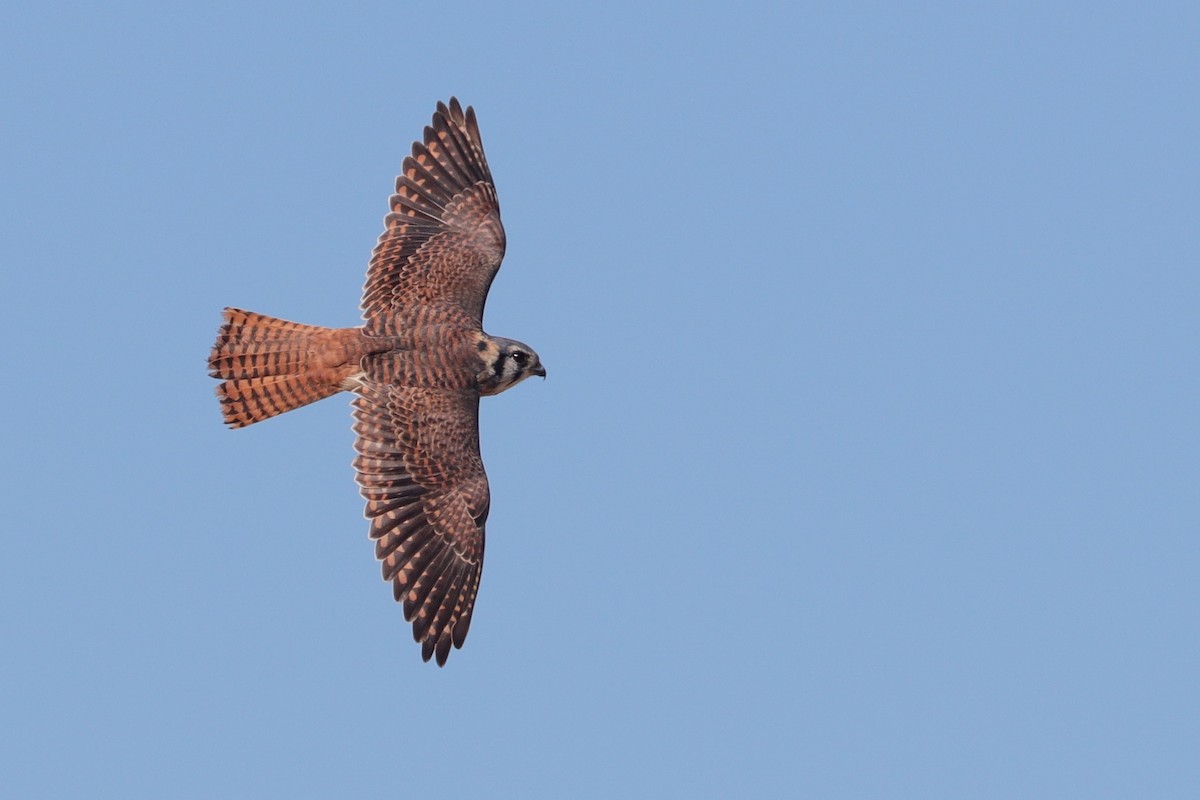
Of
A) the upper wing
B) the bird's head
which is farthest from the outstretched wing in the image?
the upper wing

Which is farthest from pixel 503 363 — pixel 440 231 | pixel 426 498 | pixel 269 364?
pixel 269 364

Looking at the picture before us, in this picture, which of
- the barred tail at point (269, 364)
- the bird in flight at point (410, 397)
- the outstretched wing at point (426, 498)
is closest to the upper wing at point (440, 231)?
the bird in flight at point (410, 397)

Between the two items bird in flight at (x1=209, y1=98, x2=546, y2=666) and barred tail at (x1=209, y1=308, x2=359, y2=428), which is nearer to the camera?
bird in flight at (x1=209, y1=98, x2=546, y2=666)

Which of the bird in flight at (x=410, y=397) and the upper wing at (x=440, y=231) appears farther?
the upper wing at (x=440, y=231)

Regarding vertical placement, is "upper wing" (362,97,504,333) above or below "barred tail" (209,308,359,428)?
above

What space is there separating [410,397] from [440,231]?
1.77m

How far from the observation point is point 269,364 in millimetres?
14469

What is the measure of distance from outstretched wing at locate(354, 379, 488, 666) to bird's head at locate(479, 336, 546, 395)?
30 centimetres

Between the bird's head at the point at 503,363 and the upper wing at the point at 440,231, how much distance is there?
0.47 m

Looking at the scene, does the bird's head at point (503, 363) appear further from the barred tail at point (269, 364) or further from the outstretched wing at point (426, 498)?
the barred tail at point (269, 364)

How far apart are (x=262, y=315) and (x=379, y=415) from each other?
3.76 ft

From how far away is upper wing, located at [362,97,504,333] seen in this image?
15227mm

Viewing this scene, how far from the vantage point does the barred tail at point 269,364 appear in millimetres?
14445

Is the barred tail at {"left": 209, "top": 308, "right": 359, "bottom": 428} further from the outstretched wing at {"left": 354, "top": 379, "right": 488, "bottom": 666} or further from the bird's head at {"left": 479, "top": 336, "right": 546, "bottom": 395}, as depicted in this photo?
the bird's head at {"left": 479, "top": 336, "right": 546, "bottom": 395}
